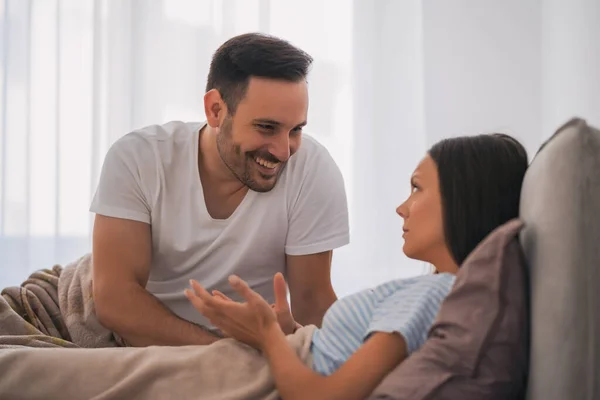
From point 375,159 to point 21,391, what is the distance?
2352 mm

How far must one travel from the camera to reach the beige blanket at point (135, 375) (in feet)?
3.59

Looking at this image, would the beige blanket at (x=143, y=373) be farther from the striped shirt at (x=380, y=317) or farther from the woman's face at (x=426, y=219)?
the woman's face at (x=426, y=219)

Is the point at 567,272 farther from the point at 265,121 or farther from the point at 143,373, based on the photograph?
the point at 265,121

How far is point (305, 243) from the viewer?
6.39 feet

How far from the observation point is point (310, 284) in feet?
6.48

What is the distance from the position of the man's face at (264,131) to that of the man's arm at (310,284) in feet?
0.71

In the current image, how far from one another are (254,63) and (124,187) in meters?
0.46

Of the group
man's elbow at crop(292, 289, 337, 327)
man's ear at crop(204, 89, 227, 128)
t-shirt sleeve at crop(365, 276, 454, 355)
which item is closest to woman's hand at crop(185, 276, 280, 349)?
t-shirt sleeve at crop(365, 276, 454, 355)

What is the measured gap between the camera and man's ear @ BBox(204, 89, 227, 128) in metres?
2.00

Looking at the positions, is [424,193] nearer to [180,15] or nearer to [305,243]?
[305,243]

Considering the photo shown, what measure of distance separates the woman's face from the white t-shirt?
0.67 metres

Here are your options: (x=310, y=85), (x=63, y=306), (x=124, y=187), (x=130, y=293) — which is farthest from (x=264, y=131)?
(x=310, y=85)

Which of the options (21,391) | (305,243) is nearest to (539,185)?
(21,391)

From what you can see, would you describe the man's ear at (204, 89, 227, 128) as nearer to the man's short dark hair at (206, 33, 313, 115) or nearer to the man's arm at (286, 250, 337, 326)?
the man's short dark hair at (206, 33, 313, 115)
